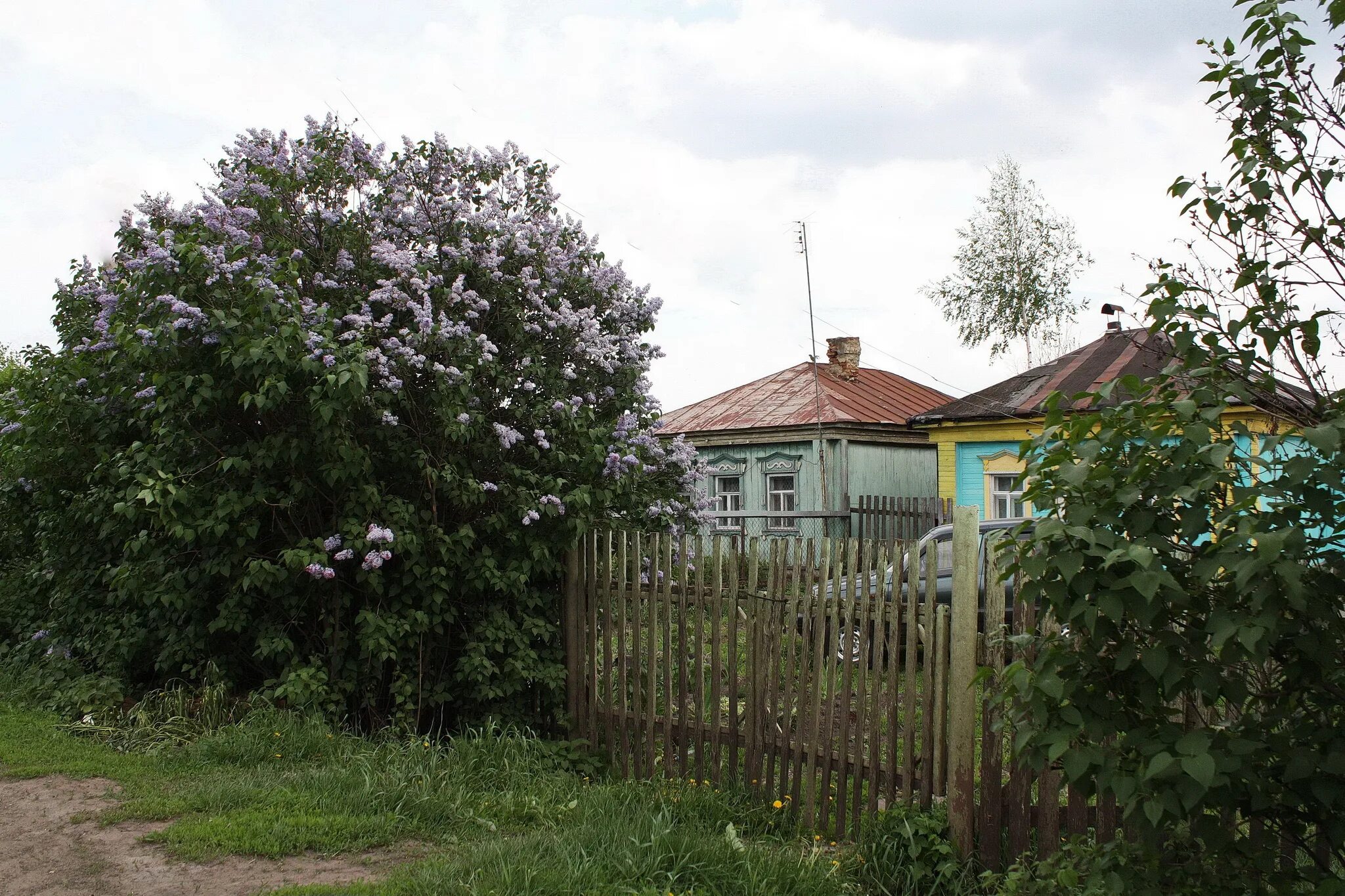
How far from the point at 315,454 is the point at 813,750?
370cm

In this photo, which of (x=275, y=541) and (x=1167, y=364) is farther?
(x=275, y=541)

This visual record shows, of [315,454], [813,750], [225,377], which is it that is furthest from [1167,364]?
[225,377]

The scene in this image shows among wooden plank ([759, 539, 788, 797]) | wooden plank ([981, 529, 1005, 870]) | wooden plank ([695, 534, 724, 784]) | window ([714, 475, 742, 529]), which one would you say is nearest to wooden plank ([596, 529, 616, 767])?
wooden plank ([695, 534, 724, 784])

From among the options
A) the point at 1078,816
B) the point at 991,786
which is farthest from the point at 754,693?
the point at 1078,816

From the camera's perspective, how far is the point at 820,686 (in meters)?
5.70

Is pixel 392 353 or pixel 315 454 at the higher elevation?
pixel 392 353

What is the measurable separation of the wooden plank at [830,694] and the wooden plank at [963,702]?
70 cm

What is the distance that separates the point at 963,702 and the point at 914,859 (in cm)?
81

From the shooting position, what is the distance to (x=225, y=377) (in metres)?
6.71

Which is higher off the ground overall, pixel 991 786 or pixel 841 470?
pixel 841 470

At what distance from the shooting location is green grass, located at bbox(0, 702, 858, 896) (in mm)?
4363

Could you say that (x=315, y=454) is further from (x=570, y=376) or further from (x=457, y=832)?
(x=457, y=832)

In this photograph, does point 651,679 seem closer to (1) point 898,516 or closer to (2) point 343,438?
(2) point 343,438

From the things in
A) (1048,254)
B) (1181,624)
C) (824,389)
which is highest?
(1048,254)
